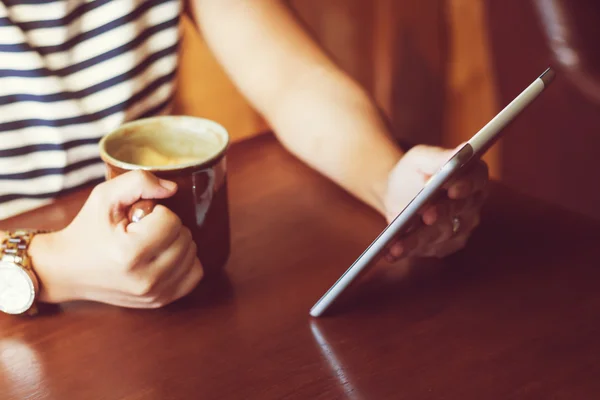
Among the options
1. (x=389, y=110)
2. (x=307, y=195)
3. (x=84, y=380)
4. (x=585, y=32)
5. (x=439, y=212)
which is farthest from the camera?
(x=389, y=110)

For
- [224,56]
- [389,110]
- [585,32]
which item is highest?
Answer: [224,56]

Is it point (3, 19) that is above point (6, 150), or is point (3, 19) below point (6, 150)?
above

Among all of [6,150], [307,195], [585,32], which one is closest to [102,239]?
[307,195]

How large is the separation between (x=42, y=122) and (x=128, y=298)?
15.7 inches

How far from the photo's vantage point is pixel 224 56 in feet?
3.12

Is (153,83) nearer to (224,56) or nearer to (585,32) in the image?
(224,56)

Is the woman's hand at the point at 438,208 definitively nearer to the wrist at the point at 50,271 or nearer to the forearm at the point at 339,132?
the forearm at the point at 339,132

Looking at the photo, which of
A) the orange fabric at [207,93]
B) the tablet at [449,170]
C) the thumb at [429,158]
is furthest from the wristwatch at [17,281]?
the orange fabric at [207,93]

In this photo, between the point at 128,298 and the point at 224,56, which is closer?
the point at 128,298

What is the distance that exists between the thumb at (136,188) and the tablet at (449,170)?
0.16m

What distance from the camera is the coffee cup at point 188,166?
1.83 feet

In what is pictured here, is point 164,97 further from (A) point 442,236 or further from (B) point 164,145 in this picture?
(A) point 442,236

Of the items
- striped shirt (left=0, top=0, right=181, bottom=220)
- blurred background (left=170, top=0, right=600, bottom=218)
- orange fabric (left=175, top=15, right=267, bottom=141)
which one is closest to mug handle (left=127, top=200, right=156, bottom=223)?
striped shirt (left=0, top=0, right=181, bottom=220)

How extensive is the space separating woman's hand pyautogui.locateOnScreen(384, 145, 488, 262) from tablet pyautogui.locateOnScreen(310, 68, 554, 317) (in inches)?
3.8
